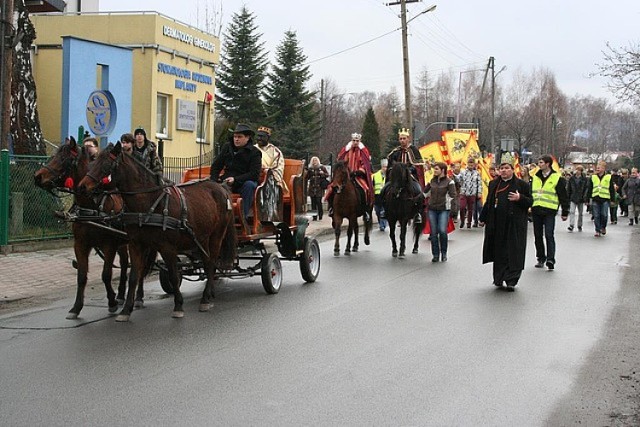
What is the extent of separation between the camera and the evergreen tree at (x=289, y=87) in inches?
2180

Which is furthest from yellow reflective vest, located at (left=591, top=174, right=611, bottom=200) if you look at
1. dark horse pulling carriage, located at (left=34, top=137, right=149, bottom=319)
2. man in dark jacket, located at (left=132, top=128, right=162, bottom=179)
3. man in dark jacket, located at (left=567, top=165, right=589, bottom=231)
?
dark horse pulling carriage, located at (left=34, top=137, right=149, bottom=319)

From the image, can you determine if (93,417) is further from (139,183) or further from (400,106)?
(400,106)

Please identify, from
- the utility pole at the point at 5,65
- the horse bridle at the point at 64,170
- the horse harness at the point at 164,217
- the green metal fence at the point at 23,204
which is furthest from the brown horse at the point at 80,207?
the utility pole at the point at 5,65

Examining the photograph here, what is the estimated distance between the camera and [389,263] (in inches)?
621

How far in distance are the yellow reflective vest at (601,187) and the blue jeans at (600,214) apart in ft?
0.73

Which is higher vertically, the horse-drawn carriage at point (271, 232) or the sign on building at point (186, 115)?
the sign on building at point (186, 115)

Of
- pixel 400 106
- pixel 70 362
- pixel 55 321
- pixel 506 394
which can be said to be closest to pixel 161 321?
pixel 55 321

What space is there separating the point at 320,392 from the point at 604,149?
11895cm

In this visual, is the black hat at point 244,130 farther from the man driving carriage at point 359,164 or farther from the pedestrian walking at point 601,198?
the pedestrian walking at point 601,198

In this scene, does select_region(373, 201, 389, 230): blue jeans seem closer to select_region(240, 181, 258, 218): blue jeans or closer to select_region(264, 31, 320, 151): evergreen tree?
select_region(240, 181, 258, 218): blue jeans

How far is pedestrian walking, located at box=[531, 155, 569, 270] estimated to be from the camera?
15258 millimetres

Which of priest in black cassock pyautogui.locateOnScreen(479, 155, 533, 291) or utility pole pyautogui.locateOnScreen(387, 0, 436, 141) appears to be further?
utility pole pyautogui.locateOnScreen(387, 0, 436, 141)

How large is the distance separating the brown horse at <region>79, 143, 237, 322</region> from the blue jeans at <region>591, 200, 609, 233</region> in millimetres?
16171

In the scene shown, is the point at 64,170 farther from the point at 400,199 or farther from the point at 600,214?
the point at 600,214
